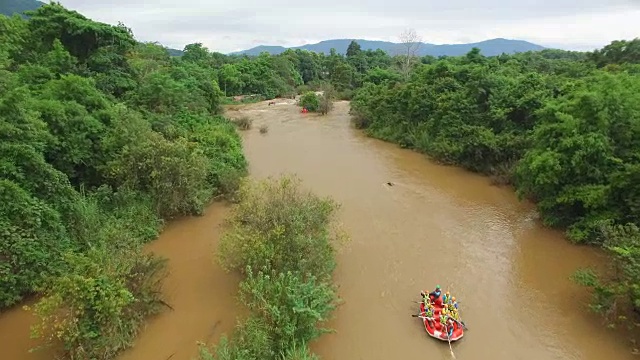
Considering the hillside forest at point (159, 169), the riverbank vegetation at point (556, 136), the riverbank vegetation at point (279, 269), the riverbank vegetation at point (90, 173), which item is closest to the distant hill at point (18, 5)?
the riverbank vegetation at point (90, 173)

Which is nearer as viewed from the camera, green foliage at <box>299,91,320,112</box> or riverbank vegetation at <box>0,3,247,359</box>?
riverbank vegetation at <box>0,3,247,359</box>

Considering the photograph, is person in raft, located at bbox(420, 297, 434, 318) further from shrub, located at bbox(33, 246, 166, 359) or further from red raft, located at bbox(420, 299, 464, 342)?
shrub, located at bbox(33, 246, 166, 359)

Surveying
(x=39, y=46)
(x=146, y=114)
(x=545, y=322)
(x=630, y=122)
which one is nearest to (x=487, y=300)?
(x=545, y=322)

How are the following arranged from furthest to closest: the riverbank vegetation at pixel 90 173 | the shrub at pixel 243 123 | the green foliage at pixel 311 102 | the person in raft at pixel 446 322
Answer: the green foliage at pixel 311 102, the shrub at pixel 243 123, the person in raft at pixel 446 322, the riverbank vegetation at pixel 90 173

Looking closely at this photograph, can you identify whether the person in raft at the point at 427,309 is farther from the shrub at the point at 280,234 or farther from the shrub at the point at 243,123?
the shrub at the point at 243,123

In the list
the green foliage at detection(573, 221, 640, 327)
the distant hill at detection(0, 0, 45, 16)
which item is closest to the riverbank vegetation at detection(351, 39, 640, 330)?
the green foliage at detection(573, 221, 640, 327)

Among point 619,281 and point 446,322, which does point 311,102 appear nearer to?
point 446,322
